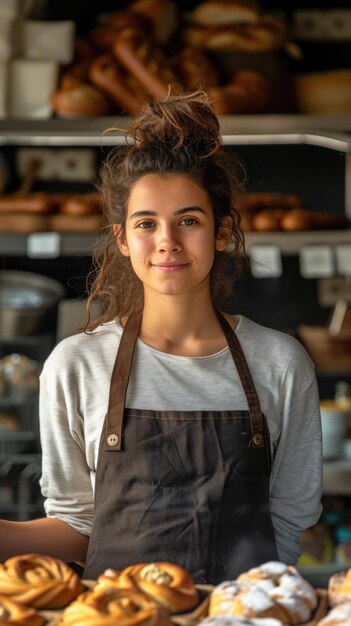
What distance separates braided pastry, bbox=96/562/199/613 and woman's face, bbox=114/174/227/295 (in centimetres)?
51

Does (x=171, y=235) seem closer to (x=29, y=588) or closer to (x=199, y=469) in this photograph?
(x=199, y=469)

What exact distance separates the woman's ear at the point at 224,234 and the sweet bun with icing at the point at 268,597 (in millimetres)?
669

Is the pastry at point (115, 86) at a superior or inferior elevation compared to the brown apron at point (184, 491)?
superior

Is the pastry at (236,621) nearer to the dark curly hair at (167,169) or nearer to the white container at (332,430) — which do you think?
the dark curly hair at (167,169)

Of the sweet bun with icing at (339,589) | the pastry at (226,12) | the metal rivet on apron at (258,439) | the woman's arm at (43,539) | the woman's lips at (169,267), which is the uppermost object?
the pastry at (226,12)

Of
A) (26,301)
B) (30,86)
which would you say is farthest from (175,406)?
(26,301)

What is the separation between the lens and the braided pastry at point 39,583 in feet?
A: 4.23

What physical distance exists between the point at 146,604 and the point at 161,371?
0.60 metres

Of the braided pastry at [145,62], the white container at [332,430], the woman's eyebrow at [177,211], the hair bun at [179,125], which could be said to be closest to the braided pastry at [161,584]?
the woman's eyebrow at [177,211]

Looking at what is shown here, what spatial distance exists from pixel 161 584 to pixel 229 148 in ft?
7.77

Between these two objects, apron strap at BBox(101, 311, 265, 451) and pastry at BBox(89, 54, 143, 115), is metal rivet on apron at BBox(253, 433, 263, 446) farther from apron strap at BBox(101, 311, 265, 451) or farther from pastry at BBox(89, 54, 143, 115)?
pastry at BBox(89, 54, 143, 115)

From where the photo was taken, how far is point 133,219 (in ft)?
5.70

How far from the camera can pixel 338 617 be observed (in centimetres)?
121

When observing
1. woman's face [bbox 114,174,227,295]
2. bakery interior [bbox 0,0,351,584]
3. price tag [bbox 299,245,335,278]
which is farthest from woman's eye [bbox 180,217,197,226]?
price tag [bbox 299,245,335,278]
